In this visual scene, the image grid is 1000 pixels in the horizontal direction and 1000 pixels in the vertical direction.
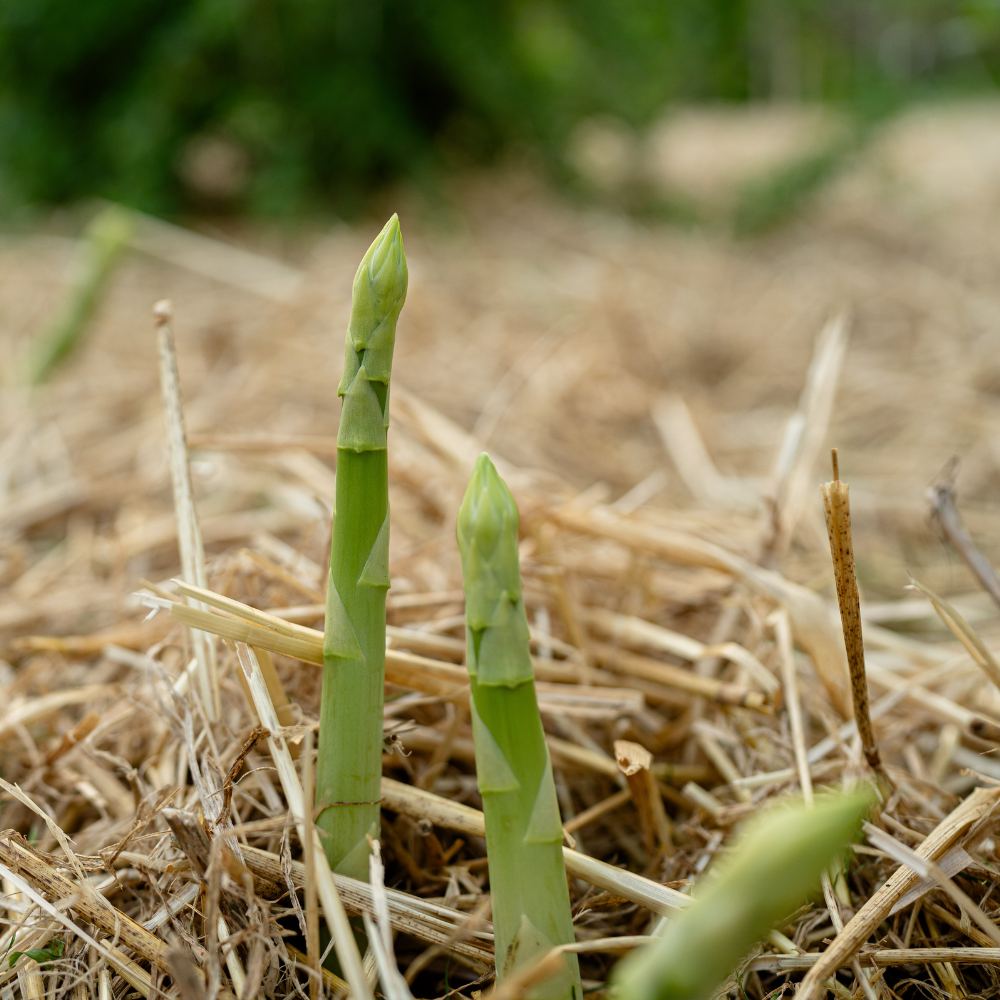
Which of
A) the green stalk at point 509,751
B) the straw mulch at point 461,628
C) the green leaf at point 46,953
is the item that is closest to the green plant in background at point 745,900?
the green stalk at point 509,751

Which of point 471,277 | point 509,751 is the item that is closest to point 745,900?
point 509,751

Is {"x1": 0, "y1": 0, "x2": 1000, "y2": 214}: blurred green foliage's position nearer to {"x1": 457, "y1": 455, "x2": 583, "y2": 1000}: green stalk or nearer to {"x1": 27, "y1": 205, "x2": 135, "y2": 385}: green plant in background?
{"x1": 27, "y1": 205, "x2": 135, "y2": 385}: green plant in background

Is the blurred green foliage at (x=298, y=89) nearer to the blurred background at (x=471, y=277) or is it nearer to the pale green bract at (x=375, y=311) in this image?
the blurred background at (x=471, y=277)

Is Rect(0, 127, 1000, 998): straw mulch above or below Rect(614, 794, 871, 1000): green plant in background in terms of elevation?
below

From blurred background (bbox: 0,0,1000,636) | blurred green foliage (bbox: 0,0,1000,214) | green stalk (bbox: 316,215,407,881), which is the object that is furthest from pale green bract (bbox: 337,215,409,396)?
blurred green foliage (bbox: 0,0,1000,214)

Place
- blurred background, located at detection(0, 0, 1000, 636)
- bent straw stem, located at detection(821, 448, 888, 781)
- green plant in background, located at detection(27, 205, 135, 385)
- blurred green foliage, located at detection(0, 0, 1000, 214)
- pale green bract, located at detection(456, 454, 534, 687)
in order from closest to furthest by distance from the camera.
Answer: pale green bract, located at detection(456, 454, 534, 687)
bent straw stem, located at detection(821, 448, 888, 781)
blurred background, located at detection(0, 0, 1000, 636)
green plant in background, located at detection(27, 205, 135, 385)
blurred green foliage, located at detection(0, 0, 1000, 214)

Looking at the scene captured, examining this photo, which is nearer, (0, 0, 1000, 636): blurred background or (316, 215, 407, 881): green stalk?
(316, 215, 407, 881): green stalk

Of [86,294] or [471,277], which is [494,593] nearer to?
[86,294]
